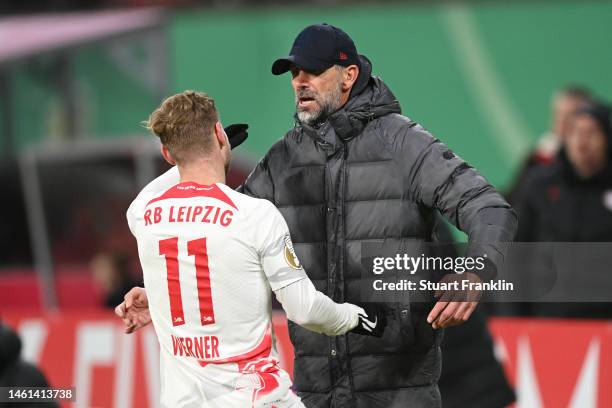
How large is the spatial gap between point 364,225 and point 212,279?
2.51 feet

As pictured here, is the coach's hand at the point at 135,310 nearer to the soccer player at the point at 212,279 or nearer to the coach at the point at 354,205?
the soccer player at the point at 212,279

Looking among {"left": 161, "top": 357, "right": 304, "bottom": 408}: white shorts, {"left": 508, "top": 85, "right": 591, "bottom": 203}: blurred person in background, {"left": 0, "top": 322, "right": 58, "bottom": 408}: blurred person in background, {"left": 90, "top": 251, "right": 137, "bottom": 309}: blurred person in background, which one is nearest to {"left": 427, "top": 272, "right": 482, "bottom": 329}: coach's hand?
{"left": 161, "top": 357, "right": 304, "bottom": 408}: white shorts

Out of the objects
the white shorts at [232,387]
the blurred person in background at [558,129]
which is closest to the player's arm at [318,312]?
the white shorts at [232,387]

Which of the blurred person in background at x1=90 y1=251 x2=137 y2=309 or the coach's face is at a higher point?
the coach's face

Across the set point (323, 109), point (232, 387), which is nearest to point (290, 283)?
point (232, 387)

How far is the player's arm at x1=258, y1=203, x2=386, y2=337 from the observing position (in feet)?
12.5

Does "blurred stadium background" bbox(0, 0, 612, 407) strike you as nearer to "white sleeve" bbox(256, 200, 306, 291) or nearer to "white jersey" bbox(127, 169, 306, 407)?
"white jersey" bbox(127, 169, 306, 407)

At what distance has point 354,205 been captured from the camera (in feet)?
14.4

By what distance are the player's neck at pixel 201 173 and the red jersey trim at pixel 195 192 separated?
19 mm

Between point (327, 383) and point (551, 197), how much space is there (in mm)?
3893

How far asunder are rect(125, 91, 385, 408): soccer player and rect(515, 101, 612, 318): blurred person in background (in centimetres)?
412

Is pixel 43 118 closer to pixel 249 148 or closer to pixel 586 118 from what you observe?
pixel 249 148

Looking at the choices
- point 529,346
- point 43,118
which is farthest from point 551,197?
point 43,118

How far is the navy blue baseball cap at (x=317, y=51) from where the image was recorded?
4.34 metres
